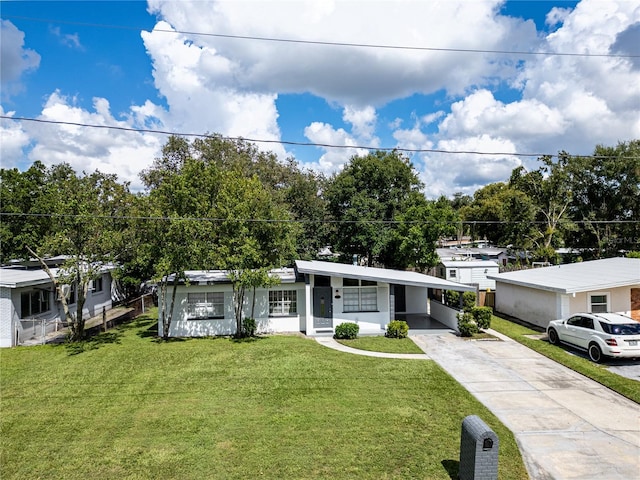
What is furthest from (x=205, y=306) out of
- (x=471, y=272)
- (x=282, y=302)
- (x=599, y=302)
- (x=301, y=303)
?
(x=471, y=272)

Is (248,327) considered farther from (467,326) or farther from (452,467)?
(452,467)

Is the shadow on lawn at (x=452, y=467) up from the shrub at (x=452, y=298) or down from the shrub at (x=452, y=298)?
down

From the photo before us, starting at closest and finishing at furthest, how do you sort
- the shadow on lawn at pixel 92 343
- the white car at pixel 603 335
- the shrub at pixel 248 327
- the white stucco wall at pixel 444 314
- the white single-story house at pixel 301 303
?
the white car at pixel 603 335
the shadow on lawn at pixel 92 343
the shrub at pixel 248 327
the white single-story house at pixel 301 303
the white stucco wall at pixel 444 314

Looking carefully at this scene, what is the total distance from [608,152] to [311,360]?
4112 cm

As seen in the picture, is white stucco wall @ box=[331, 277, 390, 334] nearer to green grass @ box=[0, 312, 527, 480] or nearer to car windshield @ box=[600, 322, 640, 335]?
green grass @ box=[0, 312, 527, 480]

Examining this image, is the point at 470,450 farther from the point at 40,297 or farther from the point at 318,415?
the point at 40,297

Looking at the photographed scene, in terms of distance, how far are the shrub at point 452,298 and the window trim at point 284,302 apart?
8.14 m

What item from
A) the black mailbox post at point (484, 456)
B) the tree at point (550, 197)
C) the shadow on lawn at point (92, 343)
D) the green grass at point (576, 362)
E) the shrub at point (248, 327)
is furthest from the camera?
the tree at point (550, 197)

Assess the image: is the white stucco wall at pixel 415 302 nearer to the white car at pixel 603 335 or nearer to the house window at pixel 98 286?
the white car at pixel 603 335

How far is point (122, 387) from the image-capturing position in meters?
12.3

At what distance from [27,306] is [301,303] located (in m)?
13.2

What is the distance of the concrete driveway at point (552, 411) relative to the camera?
779 centimetres

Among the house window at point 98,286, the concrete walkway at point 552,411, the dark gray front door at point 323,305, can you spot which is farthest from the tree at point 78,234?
the concrete walkway at point 552,411

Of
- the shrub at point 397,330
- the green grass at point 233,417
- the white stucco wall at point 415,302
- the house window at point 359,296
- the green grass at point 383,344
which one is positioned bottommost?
the green grass at point 233,417
